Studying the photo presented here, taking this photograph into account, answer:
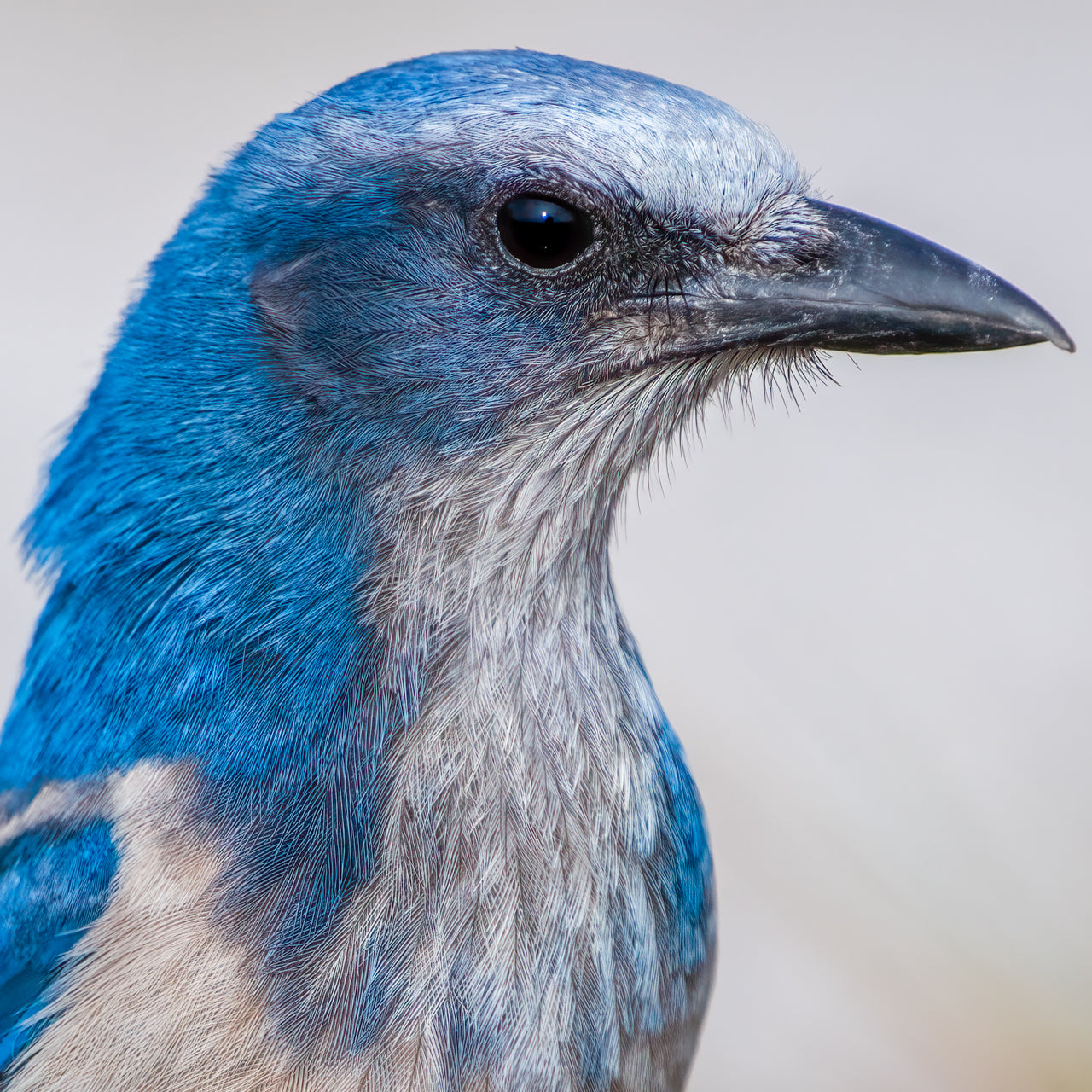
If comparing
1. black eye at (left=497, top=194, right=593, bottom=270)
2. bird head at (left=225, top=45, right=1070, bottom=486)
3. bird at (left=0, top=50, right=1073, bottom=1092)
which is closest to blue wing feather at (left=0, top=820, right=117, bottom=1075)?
bird at (left=0, top=50, right=1073, bottom=1092)

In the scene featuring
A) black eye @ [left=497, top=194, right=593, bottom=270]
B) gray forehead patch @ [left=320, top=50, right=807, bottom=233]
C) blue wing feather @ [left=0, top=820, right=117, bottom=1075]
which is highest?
gray forehead patch @ [left=320, top=50, right=807, bottom=233]

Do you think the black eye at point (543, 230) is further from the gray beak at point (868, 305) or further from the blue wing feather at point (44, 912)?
the blue wing feather at point (44, 912)

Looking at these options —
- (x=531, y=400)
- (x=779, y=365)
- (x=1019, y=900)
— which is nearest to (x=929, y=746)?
(x=1019, y=900)

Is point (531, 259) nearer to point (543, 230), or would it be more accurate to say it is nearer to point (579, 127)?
point (543, 230)

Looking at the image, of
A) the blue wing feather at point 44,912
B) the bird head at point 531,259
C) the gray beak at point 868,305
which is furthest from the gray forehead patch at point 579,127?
the blue wing feather at point 44,912

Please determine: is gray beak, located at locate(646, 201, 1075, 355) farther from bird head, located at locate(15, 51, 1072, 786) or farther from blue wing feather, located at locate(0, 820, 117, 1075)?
blue wing feather, located at locate(0, 820, 117, 1075)

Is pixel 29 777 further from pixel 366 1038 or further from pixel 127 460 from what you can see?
pixel 366 1038

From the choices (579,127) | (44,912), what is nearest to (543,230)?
(579,127)

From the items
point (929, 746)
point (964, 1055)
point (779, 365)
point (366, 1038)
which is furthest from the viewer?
point (929, 746)
